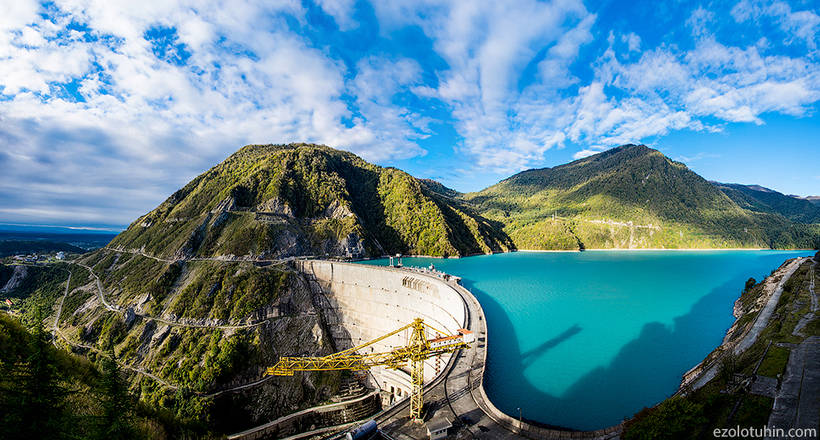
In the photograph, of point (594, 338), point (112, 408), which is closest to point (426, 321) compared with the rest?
point (594, 338)

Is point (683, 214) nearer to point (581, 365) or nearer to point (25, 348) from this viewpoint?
point (581, 365)

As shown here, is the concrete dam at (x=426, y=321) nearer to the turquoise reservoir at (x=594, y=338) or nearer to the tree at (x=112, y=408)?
the turquoise reservoir at (x=594, y=338)

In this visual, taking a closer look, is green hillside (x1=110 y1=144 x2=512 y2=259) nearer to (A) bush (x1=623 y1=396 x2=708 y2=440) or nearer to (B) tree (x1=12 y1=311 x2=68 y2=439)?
(B) tree (x1=12 y1=311 x2=68 y2=439)

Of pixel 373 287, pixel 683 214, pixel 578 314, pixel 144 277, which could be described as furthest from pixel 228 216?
pixel 683 214

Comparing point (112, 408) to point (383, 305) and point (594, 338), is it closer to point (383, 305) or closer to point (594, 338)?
point (383, 305)

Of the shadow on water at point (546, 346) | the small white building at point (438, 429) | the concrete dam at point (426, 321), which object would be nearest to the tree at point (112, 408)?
the concrete dam at point (426, 321)

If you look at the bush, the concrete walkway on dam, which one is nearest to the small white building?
the concrete walkway on dam
